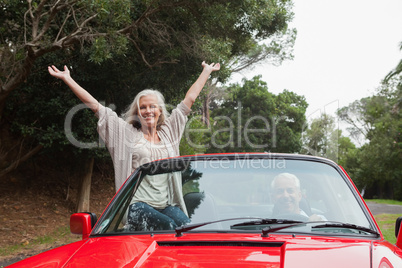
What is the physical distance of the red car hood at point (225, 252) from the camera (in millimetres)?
1920

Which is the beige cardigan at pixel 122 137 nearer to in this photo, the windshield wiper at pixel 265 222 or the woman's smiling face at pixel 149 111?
the woman's smiling face at pixel 149 111

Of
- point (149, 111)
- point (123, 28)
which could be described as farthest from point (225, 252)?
point (123, 28)

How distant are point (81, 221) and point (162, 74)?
938 centimetres

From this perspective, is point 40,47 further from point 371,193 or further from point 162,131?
point 371,193

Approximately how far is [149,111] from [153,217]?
1471 mm

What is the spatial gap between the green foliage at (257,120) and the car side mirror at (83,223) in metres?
40.1

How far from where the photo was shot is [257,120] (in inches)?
1917

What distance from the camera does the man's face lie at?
9.02 feet

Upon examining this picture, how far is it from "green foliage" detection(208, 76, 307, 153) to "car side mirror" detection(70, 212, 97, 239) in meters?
40.1

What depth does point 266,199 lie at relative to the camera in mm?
2770

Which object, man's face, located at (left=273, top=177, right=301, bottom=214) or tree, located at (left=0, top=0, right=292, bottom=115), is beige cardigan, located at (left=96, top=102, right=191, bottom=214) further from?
tree, located at (left=0, top=0, right=292, bottom=115)

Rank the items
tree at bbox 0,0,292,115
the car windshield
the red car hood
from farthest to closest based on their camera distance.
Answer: tree at bbox 0,0,292,115, the car windshield, the red car hood

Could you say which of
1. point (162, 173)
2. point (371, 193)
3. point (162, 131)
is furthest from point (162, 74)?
point (371, 193)

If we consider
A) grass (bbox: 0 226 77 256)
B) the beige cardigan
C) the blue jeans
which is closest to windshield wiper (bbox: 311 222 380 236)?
the blue jeans
